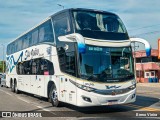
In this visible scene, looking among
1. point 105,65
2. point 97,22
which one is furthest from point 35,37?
point 105,65

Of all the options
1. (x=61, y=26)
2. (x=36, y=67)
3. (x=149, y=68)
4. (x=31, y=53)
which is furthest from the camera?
(x=149, y=68)

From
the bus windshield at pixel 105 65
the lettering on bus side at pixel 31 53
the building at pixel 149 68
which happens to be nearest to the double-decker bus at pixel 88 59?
the bus windshield at pixel 105 65

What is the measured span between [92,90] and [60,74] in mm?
2380

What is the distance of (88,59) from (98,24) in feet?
6.17

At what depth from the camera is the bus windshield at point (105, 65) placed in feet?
37.0

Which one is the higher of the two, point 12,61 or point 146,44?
point 146,44

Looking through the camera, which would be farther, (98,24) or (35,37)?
(35,37)

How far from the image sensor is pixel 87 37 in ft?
38.2

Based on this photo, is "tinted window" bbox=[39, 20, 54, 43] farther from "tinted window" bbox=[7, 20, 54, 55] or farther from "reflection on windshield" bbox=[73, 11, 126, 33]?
"reflection on windshield" bbox=[73, 11, 126, 33]

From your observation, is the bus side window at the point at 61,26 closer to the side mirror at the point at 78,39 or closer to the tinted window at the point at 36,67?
the side mirror at the point at 78,39

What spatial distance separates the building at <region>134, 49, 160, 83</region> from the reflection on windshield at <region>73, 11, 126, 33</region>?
46.8 metres

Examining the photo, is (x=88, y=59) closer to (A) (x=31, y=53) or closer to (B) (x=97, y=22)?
(B) (x=97, y=22)

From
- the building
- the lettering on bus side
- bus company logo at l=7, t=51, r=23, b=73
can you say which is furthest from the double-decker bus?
the building

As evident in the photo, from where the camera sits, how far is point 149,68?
193 ft
